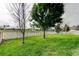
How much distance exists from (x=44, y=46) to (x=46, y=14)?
0.33 m

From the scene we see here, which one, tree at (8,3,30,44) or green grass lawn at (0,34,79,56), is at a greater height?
tree at (8,3,30,44)

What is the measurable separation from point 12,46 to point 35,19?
1.20 ft

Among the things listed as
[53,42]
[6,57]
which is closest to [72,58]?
[53,42]

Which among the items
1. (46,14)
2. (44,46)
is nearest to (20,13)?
(46,14)

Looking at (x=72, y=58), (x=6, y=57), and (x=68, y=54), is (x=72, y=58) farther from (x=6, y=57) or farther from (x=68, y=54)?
(x=6, y=57)

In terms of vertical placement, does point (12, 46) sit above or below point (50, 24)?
below

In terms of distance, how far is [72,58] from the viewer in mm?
2697

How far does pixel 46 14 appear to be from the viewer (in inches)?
108

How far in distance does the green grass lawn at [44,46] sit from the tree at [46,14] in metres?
0.13

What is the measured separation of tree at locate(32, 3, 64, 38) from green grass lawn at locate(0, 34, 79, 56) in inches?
5.3

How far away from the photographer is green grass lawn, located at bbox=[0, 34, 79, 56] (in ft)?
8.87

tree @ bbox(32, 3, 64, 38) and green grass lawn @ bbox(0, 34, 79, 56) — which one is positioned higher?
tree @ bbox(32, 3, 64, 38)

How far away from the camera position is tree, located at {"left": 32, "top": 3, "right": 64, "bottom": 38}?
8.89 feet

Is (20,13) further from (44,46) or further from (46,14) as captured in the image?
(44,46)
